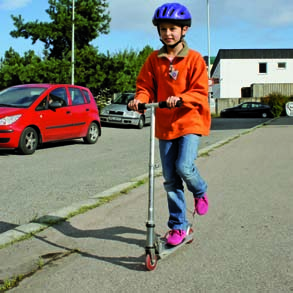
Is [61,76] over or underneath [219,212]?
over

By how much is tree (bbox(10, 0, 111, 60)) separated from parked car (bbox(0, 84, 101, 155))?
14.0m

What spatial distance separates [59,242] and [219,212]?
2.07 meters

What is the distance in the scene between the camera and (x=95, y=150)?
43.1 ft

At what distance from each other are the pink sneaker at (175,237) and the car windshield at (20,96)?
855 cm

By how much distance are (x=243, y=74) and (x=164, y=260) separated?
209ft

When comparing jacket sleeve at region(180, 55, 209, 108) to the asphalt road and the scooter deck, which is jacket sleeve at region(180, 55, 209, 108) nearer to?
the scooter deck

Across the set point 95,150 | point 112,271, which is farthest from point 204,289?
point 95,150

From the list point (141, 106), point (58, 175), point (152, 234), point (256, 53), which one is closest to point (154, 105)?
point (141, 106)

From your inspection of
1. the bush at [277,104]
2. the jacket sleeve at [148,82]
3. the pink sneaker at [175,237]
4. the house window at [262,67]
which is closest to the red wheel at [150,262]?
the pink sneaker at [175,237]

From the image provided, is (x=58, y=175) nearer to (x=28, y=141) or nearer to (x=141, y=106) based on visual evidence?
(x=28, y=141)

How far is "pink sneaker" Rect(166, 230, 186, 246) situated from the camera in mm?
4409

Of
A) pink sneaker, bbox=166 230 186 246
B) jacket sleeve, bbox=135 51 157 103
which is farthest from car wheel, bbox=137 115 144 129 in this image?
pink sneaker, bbox=166 230 186 246

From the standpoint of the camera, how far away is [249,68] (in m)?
66.0

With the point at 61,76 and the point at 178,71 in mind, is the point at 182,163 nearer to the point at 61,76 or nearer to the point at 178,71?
the point at 178,71
